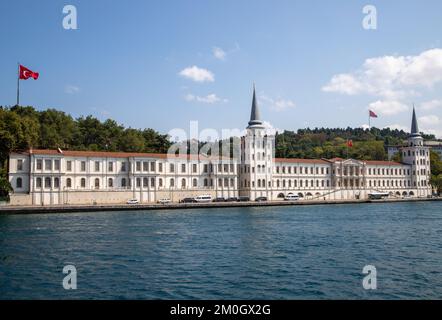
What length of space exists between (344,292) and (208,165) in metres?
65.5

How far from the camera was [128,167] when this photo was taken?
73875 millimetres

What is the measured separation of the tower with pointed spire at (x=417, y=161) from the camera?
4373 inches

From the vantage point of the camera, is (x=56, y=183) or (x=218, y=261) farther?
(x=56, y=183)

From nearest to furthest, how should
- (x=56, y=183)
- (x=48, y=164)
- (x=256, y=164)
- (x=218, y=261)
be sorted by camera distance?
(x=218, y=261) < (x=48, y=164) < (x=56, y=183) < (x=256, y=164)

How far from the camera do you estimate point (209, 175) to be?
3275 inches

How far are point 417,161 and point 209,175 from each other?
57.2m

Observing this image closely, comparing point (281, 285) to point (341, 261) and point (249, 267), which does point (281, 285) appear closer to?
point (249, 267)

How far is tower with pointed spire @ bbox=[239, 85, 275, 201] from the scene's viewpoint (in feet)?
287

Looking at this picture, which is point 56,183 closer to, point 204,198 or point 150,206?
A: point 150,206

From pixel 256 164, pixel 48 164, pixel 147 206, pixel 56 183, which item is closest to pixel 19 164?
pixel 48 164

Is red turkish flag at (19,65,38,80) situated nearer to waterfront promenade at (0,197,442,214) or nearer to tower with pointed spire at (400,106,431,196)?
waterfront promenade at (0,197,442,214)

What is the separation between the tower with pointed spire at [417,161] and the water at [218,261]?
74690 mm

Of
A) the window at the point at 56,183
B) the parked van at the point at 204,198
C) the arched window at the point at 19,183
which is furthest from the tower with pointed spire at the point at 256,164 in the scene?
the arched window at the point at 19,183
